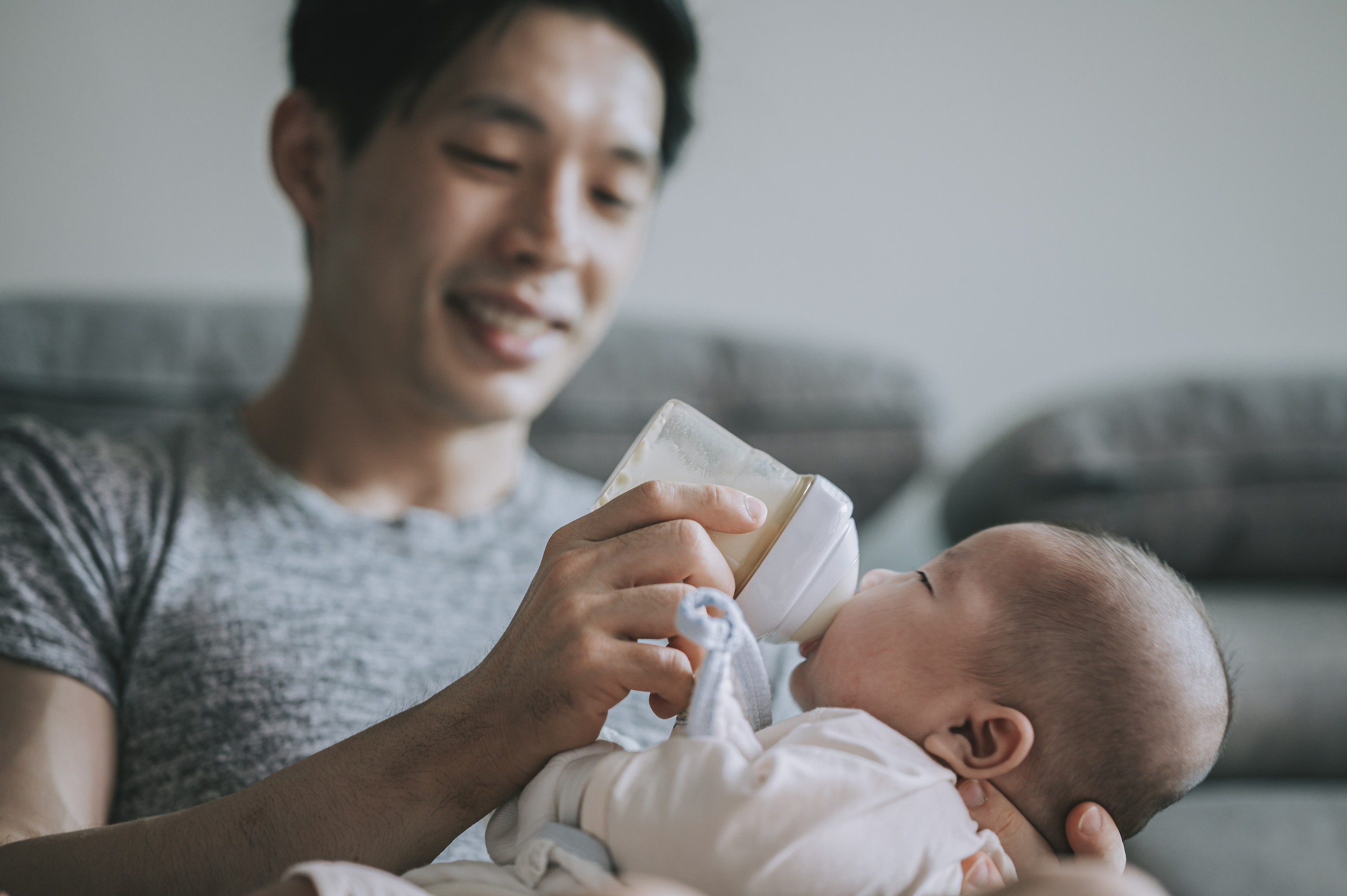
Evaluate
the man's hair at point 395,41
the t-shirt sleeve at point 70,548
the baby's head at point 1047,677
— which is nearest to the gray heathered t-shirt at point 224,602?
the t-shirt sleeve at point 70,548

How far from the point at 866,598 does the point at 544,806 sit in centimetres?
35

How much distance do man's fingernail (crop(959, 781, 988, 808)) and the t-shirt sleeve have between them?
3.06 ft

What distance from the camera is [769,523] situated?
0.77 metres

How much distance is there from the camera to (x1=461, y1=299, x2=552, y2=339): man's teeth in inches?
49.1

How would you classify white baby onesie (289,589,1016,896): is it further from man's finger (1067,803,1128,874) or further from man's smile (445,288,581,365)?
man's smile (445,288,581,365)

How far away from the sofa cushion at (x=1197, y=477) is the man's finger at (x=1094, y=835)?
1.07 m

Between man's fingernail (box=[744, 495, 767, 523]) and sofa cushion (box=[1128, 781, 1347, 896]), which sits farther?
sofa cushion (box=[1128, 781, 1347, 896])

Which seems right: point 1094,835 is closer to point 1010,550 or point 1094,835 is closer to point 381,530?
point 1010,550

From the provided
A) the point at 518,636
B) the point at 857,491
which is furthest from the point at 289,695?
the point at 857,491

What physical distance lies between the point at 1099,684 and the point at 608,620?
1.46ft

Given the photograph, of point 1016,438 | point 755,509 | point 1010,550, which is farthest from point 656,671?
point 1016,438

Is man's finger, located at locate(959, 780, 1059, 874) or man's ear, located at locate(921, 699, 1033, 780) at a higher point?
man's ear, located at locate(921, 699, 1033, 780)

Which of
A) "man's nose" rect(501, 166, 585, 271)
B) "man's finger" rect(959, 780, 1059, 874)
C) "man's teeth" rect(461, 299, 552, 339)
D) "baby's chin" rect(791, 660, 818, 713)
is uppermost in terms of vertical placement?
"man's nose" rect(501, 166, 585, 271)

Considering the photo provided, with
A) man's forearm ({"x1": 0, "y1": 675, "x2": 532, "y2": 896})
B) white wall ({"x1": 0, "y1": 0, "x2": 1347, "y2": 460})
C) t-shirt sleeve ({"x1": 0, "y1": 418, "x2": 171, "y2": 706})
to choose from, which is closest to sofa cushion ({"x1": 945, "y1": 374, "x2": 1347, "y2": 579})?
white wall ({"x1": 0, "y1": 0, "x2": 1347, "y2": 460})
